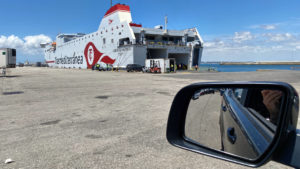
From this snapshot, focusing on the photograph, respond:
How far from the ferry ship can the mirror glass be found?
34.0 m

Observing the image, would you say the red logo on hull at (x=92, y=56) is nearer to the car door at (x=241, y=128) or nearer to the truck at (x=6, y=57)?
the truck at (x=6, y=57)

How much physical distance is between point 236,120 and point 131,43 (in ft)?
115

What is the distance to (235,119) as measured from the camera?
5.48 ft

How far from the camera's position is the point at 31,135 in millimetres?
4168

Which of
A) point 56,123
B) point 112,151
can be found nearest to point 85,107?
point 56,123

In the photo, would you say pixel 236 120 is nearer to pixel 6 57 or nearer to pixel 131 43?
pixel 6 57

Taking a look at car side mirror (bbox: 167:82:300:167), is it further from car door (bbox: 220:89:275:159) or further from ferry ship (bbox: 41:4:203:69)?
ferry ship (bbox: 41:4:203:69)

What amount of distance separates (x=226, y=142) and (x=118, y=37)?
39.0 meters

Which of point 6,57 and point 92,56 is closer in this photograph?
point 6,57

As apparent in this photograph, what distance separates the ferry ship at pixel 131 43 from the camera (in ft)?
121

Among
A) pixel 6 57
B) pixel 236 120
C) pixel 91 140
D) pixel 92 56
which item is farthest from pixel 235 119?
pixel 92 56

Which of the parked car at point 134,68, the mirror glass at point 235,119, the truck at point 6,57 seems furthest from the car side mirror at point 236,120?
the parked car at point 134,68

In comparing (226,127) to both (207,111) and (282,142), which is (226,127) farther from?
(282,142)

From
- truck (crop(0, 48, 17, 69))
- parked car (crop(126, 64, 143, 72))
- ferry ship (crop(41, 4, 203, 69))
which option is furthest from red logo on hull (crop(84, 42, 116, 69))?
truck (crop(0, 48, 17, 69))
